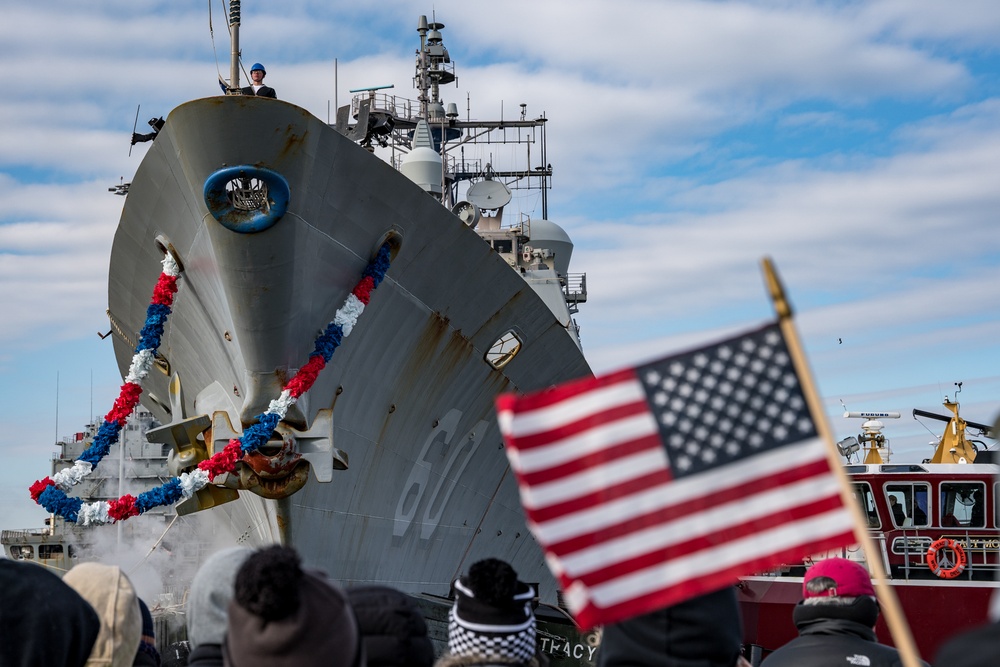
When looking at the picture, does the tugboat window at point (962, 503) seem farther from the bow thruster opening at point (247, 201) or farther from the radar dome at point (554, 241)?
the radar dome at point (554, 241)

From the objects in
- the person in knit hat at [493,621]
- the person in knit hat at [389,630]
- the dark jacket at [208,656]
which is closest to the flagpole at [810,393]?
the person in knit hat at [493,621]

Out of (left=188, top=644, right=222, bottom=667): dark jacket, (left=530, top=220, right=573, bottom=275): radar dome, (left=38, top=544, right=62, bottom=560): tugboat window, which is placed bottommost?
(left=38, top=544, right=62, bottom=560): tugboat window

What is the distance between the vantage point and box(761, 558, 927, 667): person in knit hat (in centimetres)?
444

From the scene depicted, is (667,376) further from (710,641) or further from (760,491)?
(710,641)

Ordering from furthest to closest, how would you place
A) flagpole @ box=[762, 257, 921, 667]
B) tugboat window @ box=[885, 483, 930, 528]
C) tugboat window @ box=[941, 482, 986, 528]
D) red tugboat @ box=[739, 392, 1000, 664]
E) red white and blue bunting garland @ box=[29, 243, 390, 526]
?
tugboat window @ box=[885, 483, 930, 528]
tugboat window @ box=[941, 482, 986, 528]
red tugboat @ box=[739, 392, 1000, 664]
red white and blue bunting garland @ box=[29, 243, 390, 526]
flagpole @ box=[762, 257, 921, 667]

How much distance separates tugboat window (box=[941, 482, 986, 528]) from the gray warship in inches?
208

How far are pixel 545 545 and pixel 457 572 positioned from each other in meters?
12.9

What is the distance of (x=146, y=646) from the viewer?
14.4 ft

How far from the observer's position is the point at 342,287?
12656 mm

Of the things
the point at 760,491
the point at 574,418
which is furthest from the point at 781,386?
the point at 574,418

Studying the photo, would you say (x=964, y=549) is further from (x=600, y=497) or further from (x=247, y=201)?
(x=600, y=497)

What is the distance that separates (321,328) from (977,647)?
10.5m

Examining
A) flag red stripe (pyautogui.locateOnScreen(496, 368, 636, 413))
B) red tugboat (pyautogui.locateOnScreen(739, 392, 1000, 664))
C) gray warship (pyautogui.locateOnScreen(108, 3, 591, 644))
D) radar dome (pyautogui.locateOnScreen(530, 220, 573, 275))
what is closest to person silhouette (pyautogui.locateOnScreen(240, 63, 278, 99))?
gray warship (pyautogui.locateOnScreen(108, 3, 591, 644))

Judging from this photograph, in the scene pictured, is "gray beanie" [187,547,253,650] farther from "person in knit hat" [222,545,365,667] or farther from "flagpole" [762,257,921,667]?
"flagpole" [762,257,921,667]
